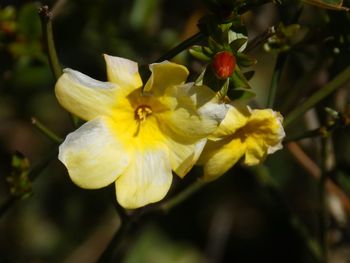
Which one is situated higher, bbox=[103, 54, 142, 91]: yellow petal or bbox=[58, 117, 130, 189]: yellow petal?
bbox=[103, 54, 142, 91]: yellow petal

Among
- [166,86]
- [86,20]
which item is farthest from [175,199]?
[86,20]

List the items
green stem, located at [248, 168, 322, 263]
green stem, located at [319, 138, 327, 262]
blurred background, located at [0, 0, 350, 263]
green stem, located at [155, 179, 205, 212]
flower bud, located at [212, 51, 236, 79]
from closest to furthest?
flower bud, located at [212, 51, 236, 79]
green stem, located at [155, 179, 205, 212]
green stem, located at [319, 138, 327, 262]
green stem, located at [248, 168, 322, 263]
blurred background, located at [0, 0, 350, 263]

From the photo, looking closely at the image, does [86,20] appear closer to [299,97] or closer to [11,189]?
[299,97]

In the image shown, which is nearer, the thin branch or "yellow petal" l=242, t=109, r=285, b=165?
"yellow petal" l=242, t=109, r=285, b=165

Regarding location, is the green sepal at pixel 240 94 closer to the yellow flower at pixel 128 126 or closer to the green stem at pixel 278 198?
the yellow flower at pixel 128 126

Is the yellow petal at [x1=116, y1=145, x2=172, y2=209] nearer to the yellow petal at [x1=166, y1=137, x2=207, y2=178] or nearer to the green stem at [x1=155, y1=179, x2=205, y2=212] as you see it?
the yellow petal at [x1=166, y1=137, x2=207, y2=178]

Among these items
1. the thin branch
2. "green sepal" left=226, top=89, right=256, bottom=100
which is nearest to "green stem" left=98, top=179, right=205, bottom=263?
"green sepal" left=226, top=89, right=256, bottom=100
